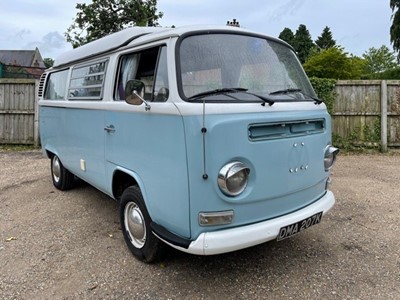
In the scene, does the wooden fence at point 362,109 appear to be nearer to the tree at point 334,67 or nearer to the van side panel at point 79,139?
the van side panel at point 79,139

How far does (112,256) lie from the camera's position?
11.9ft

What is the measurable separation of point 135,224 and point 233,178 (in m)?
1.34

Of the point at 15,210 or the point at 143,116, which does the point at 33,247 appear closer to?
the point at 15,210

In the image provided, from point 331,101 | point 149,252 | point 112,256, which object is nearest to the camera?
point 149,252

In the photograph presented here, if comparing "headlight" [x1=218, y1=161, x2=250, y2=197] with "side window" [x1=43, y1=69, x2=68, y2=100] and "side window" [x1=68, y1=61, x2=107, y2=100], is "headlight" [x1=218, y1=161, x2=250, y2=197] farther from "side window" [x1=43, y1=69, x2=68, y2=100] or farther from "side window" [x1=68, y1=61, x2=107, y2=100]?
"side window" [x1=43, y1=69, x2=68, y2=100]

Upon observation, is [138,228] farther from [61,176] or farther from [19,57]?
[19,57]

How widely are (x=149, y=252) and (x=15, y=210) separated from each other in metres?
2.75

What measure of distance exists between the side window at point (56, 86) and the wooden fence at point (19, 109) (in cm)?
408

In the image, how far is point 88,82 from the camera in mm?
4430

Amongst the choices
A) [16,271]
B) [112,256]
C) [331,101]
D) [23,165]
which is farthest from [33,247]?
[331,101]

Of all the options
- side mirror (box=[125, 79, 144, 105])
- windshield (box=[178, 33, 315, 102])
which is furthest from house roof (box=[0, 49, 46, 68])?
windshield (box=[178, 33, 315, 102])

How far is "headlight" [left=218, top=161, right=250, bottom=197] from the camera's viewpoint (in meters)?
2.59

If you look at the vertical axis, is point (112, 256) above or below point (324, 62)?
below

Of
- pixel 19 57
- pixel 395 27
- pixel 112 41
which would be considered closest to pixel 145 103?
pixel 112 41
